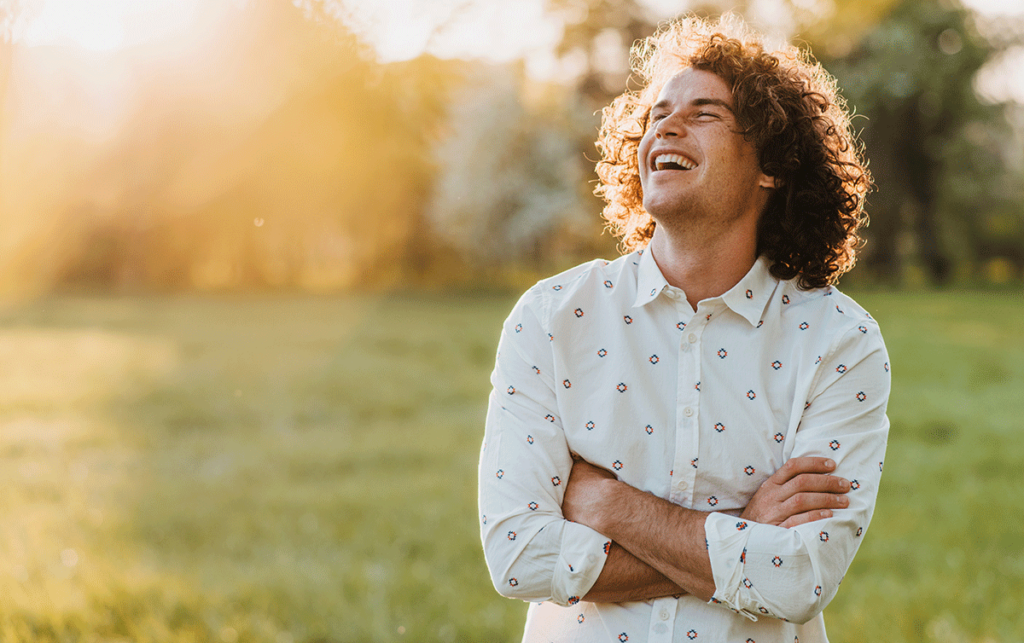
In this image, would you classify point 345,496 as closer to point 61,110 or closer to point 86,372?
point 86,372

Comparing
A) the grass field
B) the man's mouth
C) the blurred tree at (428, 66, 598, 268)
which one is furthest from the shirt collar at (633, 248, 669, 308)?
the blurred tree at (428, 66, 598, 268)

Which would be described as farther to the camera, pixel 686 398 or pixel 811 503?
pixel 686 398

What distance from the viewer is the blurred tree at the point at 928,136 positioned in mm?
23531

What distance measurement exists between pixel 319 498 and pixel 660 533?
5166mm

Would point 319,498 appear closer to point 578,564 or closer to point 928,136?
point 578,564

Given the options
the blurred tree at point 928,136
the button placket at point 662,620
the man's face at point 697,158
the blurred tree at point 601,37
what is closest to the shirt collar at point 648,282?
the man's face at point 697,158

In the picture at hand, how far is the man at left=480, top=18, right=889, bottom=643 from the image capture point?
2109mm

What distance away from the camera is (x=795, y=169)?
2480 millimetres

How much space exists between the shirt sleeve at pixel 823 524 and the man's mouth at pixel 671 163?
2.16ft

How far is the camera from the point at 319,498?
267 inches

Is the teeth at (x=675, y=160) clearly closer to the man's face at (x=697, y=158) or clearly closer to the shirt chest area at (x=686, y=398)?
the man's face at (x=697, y=158)

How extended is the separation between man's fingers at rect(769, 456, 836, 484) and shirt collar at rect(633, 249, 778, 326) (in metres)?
0.40

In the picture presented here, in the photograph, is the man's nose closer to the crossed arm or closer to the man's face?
the man's face

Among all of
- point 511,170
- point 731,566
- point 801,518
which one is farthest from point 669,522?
point 511,170
